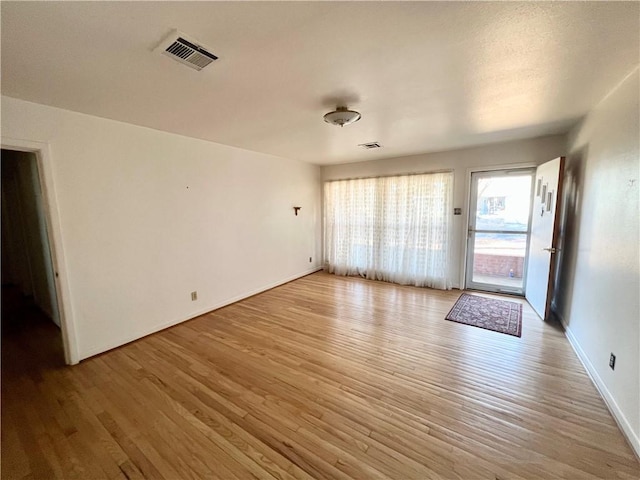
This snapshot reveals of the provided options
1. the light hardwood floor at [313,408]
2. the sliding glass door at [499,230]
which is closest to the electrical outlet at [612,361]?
the light hardwood floor at [313,408]

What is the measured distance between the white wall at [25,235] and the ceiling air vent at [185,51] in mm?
2741

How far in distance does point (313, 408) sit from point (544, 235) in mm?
3504

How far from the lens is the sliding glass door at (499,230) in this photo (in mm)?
4082

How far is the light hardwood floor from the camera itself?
1524mm

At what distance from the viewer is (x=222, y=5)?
3.98 ft

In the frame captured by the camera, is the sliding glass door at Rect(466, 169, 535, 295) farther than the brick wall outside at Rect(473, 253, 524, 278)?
No

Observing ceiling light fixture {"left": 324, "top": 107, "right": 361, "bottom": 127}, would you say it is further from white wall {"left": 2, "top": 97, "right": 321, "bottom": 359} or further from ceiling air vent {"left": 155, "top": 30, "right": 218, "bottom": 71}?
white wall {"left": 2, "top": 97, "right": 321, "bottom": 359}

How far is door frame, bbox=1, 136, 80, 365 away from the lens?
228 centimetres

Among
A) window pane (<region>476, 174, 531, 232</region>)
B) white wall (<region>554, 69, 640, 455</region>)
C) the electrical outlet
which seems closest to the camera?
white wall (<region>554, 69, 640, 455</region>)

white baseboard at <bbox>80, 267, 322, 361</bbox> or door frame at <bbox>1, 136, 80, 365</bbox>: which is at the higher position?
door frame at <bbox>1, 136, 80, 365</bbox>

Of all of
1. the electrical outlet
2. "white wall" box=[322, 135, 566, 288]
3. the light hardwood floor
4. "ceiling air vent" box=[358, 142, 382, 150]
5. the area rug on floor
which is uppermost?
"ceiling air vent" box=[358, 142, 382, 150]

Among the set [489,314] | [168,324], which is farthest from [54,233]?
[489,314]

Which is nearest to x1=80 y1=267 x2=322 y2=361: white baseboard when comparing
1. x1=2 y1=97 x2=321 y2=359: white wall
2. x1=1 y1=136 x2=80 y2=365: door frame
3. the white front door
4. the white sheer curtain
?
x1=2 y1=97 x2=321 y2=359: white wall

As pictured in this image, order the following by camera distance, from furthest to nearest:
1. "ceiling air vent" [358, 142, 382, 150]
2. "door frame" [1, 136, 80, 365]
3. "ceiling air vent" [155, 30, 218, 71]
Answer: "ceiling air vent" [358, 142, 382, 150], "door frame" [1, 136, 80, 365], "ceiling air vent" [155, 30, 218, 71]
